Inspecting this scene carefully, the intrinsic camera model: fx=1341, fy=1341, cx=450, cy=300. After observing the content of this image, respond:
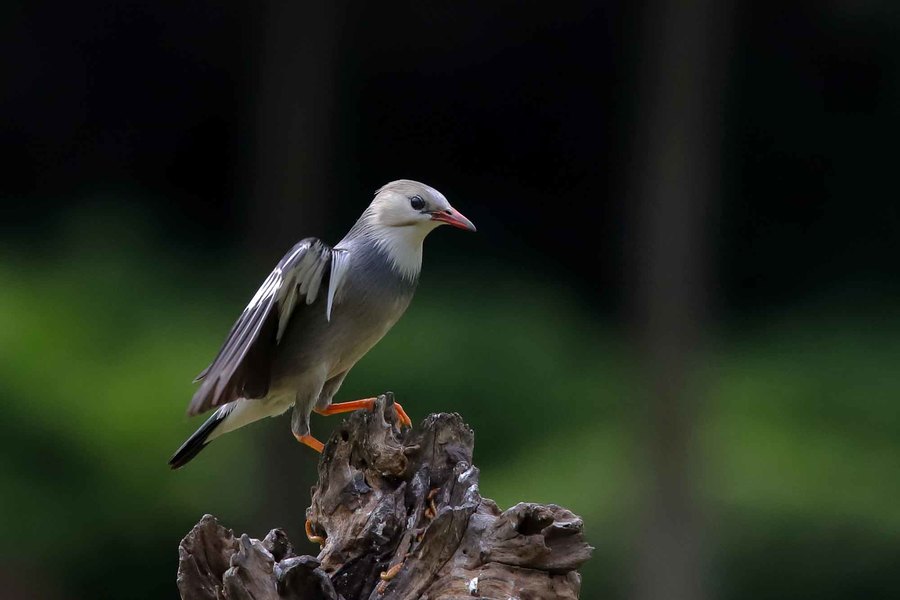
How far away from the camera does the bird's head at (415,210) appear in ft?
9.39

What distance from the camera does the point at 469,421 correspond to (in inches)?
200

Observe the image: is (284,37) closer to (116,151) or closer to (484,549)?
(116,151)

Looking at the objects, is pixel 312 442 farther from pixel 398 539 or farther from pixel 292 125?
pixel 292 125

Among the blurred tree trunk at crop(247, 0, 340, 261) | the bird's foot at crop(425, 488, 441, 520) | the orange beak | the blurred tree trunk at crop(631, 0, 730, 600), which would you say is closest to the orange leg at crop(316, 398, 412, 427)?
the bird's foot at crop(425, 488, 441, 520)

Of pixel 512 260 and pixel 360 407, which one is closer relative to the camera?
pixel 360 407

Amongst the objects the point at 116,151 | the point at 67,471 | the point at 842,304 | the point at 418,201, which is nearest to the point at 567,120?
the point at 842,304

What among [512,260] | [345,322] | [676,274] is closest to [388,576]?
[345,322]

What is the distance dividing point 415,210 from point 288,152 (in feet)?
7.83

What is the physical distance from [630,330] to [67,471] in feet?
7.42

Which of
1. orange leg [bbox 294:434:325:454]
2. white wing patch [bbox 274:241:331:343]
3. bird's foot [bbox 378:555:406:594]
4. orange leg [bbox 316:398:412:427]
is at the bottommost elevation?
bird's foot [bbox 378:555:406:594]

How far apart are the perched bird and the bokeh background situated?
1.97 m

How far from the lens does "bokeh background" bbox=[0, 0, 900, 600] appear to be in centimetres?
502

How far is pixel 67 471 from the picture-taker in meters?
5.00

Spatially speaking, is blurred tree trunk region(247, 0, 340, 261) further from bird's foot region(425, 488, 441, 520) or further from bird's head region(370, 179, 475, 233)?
bird's foot region(425, 488, 441, 520)
